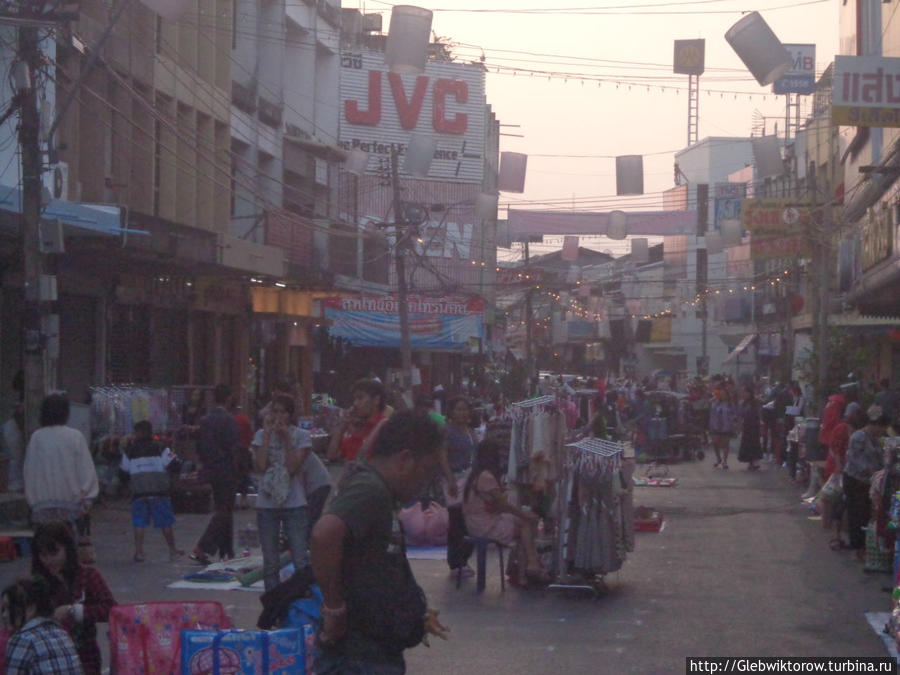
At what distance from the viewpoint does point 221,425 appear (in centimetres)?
1461

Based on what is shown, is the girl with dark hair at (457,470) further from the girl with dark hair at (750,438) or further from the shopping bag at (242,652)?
the girl with dark hair at (750,438)

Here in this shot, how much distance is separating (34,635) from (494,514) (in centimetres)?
709

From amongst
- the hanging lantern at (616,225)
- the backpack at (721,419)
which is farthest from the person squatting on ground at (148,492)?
the hanging lantern at (616,225)

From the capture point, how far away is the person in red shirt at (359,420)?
39.2 ft

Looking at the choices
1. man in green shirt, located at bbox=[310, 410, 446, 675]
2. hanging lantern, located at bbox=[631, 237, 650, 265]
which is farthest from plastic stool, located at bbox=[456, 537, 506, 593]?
hanging lantern, located at bbox=[631, 237, 650, 265]

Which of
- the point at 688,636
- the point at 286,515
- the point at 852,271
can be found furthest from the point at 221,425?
the point at 852,271

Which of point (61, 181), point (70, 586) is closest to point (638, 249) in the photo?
point (61, 181)

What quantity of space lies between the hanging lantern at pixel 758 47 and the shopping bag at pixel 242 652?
37.3 ft

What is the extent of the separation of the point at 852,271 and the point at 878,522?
1387 centimetres

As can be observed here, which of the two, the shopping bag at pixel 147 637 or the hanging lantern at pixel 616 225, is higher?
the hanging lantern at pixel 616 225

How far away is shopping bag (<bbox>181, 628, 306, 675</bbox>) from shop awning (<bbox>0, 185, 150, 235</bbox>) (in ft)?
37.7

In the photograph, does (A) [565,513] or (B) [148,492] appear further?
(B) [148,492]

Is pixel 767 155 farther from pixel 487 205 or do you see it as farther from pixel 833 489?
pixel 833 489

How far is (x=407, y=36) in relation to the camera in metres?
17.1
